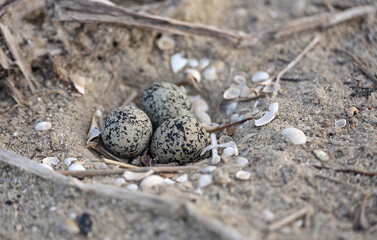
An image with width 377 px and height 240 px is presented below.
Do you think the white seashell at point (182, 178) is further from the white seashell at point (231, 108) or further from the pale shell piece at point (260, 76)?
the pale shell piece at point (260, 76)

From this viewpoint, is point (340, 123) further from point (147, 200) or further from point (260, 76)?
point (147, 200)

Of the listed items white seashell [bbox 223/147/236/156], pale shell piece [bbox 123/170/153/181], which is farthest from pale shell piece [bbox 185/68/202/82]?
pale shell piece [bbox 123/170/153/181]

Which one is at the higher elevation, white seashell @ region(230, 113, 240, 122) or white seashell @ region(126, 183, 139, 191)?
white seashell @ region(126, 183, 139, 191)

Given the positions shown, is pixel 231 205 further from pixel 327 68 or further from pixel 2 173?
pixel 327 68

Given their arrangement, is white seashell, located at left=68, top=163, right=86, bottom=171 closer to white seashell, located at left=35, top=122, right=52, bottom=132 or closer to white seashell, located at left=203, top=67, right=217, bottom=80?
white seashell, located at left=35, top=122, right=52, bottom=132

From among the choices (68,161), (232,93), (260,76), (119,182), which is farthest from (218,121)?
(68,161)

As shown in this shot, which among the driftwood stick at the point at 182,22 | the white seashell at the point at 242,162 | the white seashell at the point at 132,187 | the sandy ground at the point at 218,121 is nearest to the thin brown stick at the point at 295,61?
the sandy ground at the point at 218,121
